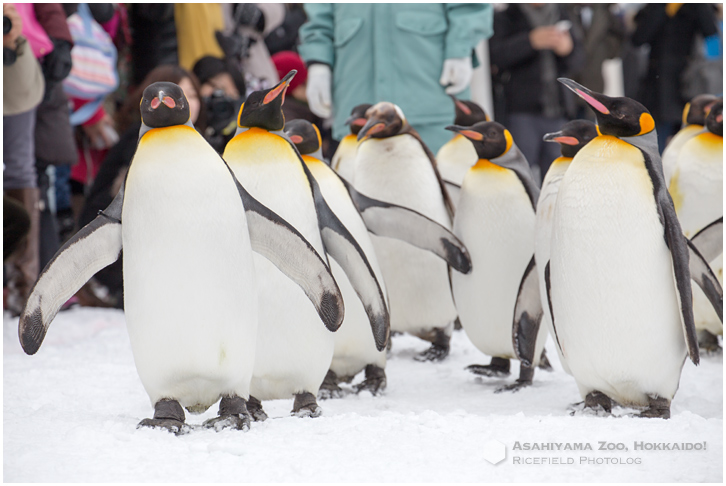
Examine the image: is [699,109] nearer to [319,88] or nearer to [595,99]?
[595,99]

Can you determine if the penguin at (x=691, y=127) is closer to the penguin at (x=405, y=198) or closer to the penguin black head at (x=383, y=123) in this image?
the penguin at (x=405, y=198)

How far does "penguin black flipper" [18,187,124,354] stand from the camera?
1688 millimetres

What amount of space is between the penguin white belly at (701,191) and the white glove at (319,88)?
1.71 metres

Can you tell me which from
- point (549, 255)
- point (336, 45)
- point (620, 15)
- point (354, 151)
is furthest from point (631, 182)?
point (620, 15)

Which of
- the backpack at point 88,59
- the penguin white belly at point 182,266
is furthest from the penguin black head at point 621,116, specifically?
the backpack at point 88,59

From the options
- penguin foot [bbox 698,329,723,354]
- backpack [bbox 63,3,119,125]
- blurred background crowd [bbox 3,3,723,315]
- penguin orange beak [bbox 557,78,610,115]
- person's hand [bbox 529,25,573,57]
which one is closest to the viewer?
penguin orange beak [bbox 557,78,610,115]

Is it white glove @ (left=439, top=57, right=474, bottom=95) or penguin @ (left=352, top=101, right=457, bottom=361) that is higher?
A: white glove @ (left=439, top=57, right=474, bottom=95)

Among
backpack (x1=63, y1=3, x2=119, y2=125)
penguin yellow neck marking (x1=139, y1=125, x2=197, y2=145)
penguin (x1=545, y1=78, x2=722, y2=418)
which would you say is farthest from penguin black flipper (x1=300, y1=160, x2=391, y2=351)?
Result: backpack (x1=63, y1=3, x2=119, y2=125)

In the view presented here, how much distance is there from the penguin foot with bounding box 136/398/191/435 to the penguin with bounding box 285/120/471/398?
0.64 meters

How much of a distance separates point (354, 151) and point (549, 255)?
122cm

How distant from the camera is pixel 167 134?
5.72 ft

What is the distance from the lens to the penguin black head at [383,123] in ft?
9.00

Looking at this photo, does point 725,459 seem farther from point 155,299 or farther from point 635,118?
point 155,299

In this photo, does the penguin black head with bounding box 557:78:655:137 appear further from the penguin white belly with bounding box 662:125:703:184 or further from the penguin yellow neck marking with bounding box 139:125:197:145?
the penguin white belly with bounding box 662:125:703:184
